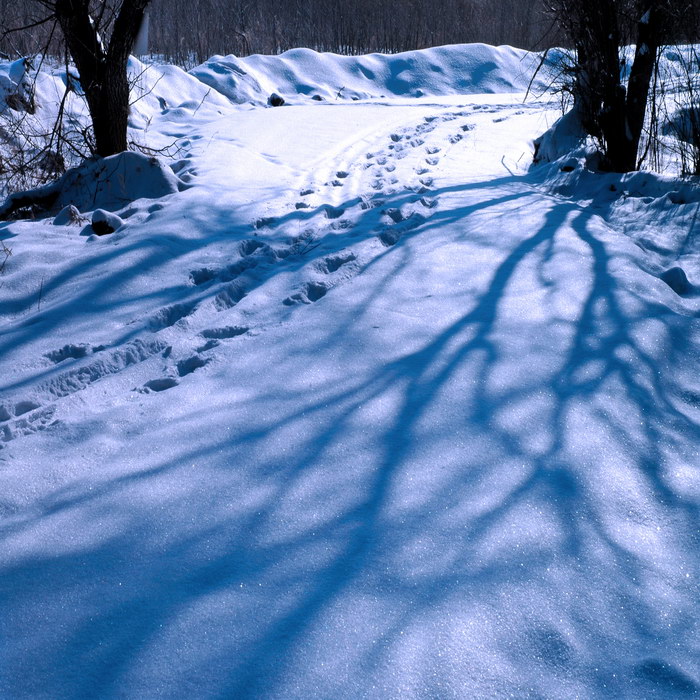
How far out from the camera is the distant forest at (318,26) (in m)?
12.0

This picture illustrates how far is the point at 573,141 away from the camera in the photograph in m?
5.09

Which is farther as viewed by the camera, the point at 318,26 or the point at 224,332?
the point at 318,26

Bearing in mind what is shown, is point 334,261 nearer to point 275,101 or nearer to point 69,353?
point 69,353

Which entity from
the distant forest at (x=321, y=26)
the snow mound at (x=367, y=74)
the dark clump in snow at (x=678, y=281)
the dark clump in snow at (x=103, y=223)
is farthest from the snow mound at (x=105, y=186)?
the distant forest at (x=321, y=26)

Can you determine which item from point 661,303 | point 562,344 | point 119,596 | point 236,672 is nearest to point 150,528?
point 119,596

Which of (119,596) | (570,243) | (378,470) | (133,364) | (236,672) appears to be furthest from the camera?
(570,243)

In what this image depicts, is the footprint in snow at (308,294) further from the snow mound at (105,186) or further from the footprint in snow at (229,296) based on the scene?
the snow mound at (105,186)

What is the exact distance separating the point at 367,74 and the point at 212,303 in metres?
10.2

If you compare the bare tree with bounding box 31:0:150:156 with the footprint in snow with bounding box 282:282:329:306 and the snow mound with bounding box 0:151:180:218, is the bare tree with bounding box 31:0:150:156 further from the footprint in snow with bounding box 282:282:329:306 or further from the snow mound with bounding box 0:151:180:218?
the footprint in snow with bounding box 282:282:329:306

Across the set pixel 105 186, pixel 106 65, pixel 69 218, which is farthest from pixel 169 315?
pixel 106 65

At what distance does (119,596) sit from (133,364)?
103cm

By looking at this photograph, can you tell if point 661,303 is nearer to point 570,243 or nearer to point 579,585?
point 570,243

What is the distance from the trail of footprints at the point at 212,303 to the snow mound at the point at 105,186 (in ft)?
1.19

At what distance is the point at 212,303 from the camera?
2486 mm
